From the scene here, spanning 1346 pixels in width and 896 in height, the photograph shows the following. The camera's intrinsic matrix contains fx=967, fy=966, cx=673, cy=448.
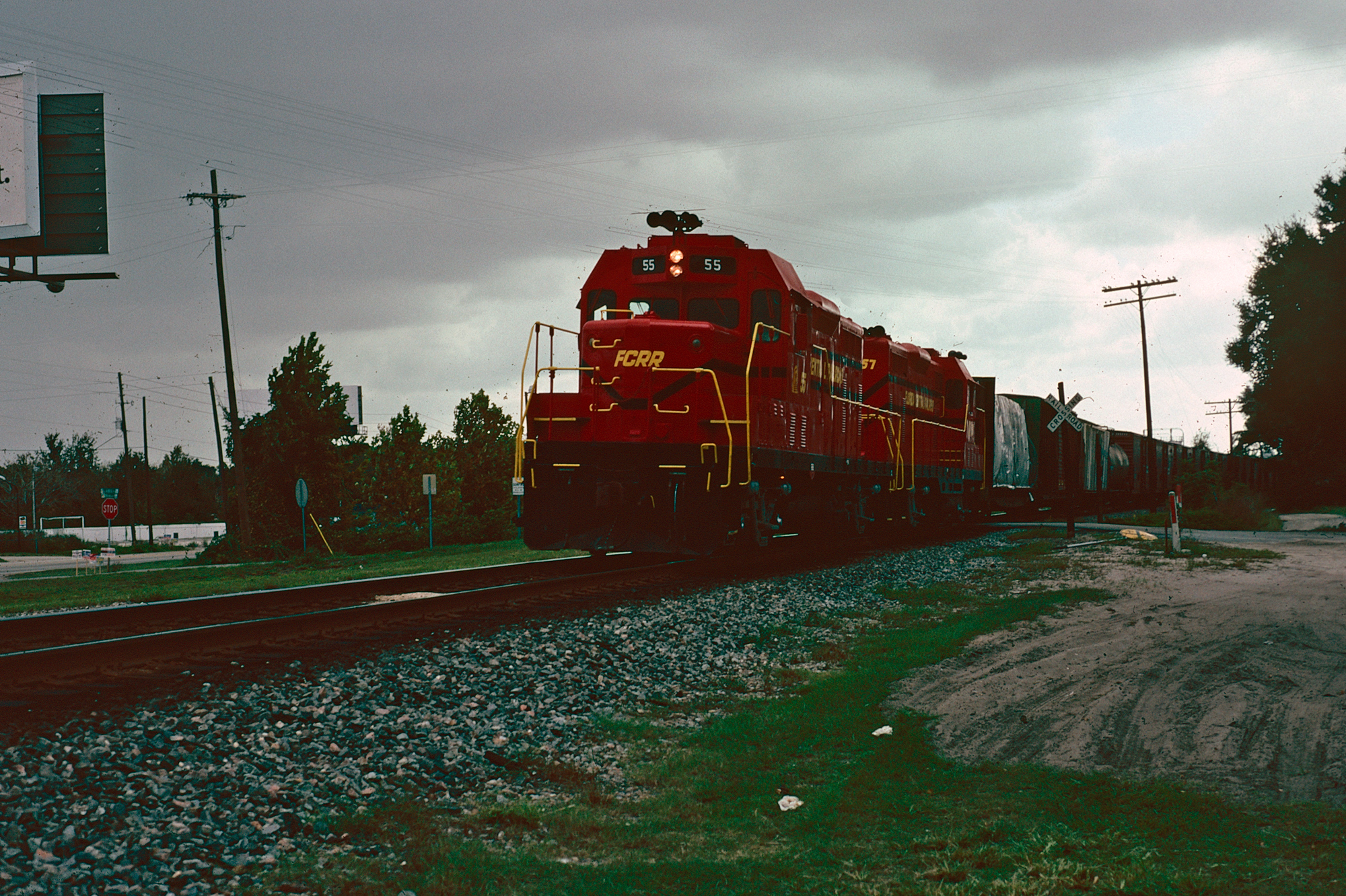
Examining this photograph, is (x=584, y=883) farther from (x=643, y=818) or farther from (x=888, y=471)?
(x=888, y=471)

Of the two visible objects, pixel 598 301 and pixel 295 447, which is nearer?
pixel 598 301

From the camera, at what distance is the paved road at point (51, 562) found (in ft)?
128

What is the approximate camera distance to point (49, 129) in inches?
934

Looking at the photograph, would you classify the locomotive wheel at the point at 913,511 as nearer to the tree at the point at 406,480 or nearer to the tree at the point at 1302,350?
the tree at the point at 406,480

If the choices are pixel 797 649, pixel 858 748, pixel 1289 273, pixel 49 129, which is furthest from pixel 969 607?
pixel 1289 273

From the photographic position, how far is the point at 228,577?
20.9 meters

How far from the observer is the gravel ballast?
382 centimetres

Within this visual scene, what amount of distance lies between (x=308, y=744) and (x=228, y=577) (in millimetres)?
17526

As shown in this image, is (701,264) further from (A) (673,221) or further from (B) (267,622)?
(B) (267,622)

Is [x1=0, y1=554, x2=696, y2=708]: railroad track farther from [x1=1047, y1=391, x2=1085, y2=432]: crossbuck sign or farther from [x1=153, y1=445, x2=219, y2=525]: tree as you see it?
[x1=153, y1=445, x2=219, y2=525]: tree

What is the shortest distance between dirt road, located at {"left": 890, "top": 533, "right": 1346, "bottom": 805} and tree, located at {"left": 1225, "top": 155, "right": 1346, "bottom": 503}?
33.3m

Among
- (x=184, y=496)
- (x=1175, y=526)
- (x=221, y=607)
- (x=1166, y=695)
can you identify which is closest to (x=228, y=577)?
(x=221, y=607)

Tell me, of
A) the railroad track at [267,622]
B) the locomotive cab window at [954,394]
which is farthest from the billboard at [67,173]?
the locomotive cab window at [954,394]

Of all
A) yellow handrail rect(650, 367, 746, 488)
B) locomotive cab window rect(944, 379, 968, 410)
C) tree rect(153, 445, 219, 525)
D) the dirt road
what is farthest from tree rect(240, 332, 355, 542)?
tree rect(153, 445, 219, 525)
